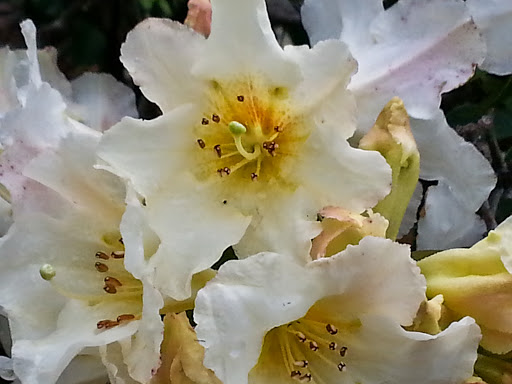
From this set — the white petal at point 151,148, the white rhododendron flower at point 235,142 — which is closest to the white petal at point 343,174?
the white rhododendron flower at point 235,142

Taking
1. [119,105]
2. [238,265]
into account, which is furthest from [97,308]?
[119,105]

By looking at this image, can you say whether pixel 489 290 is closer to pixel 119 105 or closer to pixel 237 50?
pixel 237 50

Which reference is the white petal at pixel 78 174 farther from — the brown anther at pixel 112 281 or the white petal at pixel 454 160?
the white petal at pixel 454 160

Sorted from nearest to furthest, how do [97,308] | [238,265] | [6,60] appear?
[238,265] → [97,308] → [6,60]

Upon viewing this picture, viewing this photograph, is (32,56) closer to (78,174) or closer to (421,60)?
(78,174)

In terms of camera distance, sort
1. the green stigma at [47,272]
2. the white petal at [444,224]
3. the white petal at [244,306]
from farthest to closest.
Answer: the white petal at [444,224] → the green stigma at [47,272] → the white petal at [244,306]

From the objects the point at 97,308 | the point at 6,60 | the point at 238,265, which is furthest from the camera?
the point at 6,60
